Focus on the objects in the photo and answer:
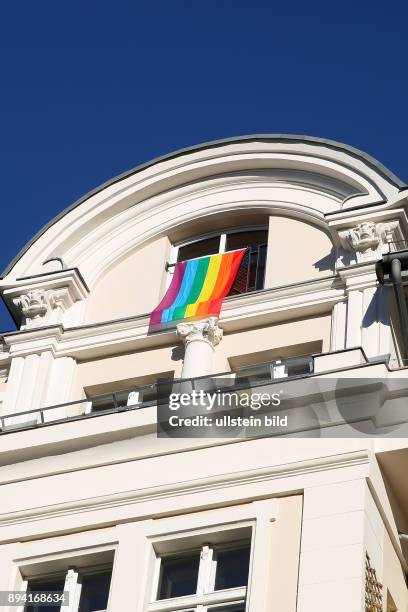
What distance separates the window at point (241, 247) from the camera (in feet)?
84.4

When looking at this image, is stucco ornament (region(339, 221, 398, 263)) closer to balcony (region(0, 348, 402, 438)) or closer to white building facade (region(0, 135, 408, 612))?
white building facade (region(0, 135, 408, 612))

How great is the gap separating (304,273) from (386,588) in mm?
7122

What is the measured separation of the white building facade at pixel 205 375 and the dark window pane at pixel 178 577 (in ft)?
0.07

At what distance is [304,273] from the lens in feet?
82.7

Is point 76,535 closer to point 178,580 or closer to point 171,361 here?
point 178,580

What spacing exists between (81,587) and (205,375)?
4.23 meters

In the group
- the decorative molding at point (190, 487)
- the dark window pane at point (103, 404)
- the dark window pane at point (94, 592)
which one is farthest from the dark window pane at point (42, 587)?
the dark window pane at point (103, 404)

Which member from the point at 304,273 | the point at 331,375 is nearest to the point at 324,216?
the point at 304,273

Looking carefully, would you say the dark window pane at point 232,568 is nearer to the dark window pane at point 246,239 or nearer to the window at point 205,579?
the window at point 205,579

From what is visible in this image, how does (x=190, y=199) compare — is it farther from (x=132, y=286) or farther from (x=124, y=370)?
(x=124, y=370)

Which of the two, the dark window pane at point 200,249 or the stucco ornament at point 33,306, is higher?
the dark window pane at point 200,249

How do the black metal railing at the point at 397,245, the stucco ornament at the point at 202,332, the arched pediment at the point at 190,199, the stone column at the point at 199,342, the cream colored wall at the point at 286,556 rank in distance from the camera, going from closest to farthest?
the cream colored wall at the point at 286,556 → the stone column at the point at 199,342 → the stucco ornament at the point at 202,332 → the black metal railing at the point at 397,245 → the arched pediment at the point at 190,199

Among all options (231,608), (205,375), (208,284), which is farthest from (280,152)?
(231,608)

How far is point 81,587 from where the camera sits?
2019cm
